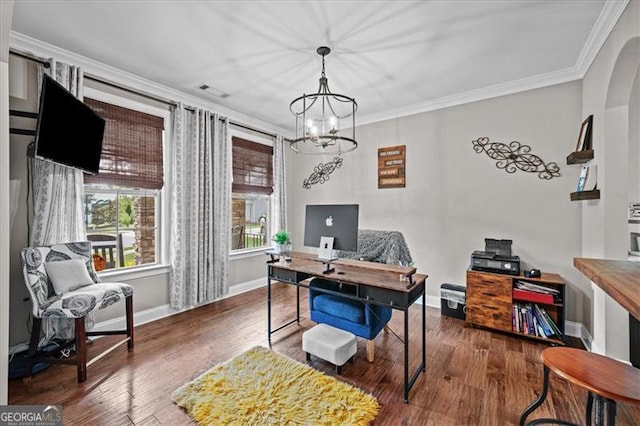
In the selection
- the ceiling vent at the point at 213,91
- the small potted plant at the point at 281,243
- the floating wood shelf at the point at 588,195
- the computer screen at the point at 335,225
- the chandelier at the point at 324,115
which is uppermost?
the ceiling vent at the point at 213,91

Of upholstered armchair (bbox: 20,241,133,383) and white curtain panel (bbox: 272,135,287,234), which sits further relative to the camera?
white curtain panel (bbox: 272,135,287,234)

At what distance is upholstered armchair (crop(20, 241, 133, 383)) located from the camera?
2.11 m

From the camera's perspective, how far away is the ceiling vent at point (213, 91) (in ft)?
11.0

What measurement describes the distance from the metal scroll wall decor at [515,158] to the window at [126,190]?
401cm

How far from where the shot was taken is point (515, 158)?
10.6 feet

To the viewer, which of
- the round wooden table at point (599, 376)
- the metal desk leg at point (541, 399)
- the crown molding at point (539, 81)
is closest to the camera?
the round wooden table at point (599, 376)

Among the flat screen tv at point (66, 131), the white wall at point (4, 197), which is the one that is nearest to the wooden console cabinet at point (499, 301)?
the white wall at point (4, 197)

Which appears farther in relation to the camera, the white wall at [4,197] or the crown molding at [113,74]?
the crown molding at [113,74]

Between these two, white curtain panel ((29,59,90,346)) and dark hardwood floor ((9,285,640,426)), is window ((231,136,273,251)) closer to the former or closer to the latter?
dark hardwood floor ((9,285,640,426))

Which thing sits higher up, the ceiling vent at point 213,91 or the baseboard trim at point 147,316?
the ceiling vent at point 213,91

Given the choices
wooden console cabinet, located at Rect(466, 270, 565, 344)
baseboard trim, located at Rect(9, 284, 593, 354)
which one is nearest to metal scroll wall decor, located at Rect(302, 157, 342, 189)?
baseboard trim, located at Rect(9, 284, 593, 354)

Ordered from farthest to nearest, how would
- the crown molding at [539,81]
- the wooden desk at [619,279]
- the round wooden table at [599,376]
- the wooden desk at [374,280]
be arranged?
the crown molding at [539,81], the wooden desk at [374,280], the round wooden table at [599,376], the wooden desk at [619,279]

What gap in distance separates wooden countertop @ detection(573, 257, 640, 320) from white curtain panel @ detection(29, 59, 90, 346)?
3.59m

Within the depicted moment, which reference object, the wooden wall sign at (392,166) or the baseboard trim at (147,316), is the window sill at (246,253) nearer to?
the baseboard trim at (147,316)
